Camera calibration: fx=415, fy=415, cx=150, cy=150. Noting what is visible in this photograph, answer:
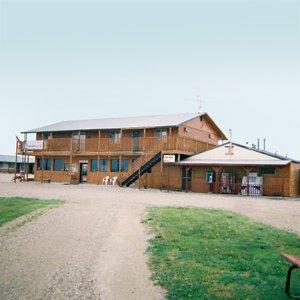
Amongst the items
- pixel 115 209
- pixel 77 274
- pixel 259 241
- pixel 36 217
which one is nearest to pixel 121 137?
pixel 115 209

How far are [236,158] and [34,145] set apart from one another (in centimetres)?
2151

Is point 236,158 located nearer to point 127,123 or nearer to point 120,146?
point 120,146

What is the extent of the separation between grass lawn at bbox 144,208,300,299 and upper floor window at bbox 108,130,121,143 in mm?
25453

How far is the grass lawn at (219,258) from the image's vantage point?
24.6 ft

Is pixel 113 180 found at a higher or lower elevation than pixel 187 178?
lower

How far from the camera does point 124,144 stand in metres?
39.2

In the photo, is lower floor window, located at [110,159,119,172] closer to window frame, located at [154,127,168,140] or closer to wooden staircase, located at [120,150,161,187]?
wooden staircase, located at [120,150,161,187]

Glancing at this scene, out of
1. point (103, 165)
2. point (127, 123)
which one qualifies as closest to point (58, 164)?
point (103, 165)

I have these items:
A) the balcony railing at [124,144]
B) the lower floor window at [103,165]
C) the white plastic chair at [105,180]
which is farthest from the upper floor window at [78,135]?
the white plastic chair at [105,180]

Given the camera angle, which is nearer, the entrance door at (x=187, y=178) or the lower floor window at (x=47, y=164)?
the entrance door at (x=187, y=178)

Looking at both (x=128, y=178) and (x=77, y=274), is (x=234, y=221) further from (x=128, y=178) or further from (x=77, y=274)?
(x=128, y=178)

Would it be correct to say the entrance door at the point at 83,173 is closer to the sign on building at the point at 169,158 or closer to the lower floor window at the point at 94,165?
the lower floor window at the point at 94,165

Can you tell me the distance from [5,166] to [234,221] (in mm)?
80548

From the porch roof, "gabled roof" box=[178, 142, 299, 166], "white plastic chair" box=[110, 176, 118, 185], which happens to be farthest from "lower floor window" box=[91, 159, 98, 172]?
the porch roof
